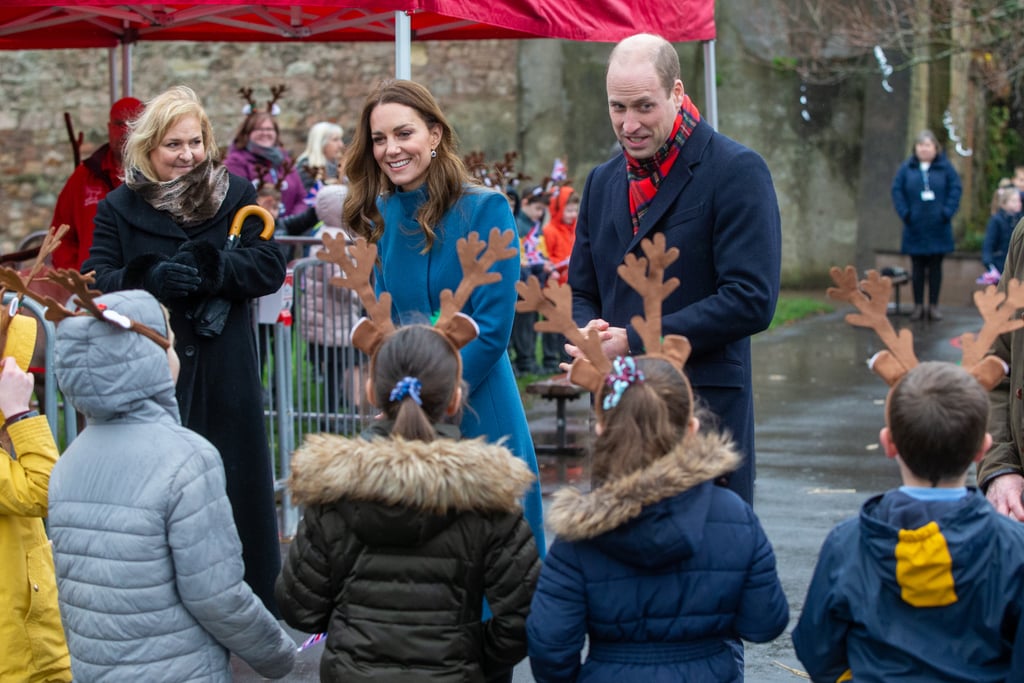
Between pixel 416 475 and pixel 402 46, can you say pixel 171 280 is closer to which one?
pixel 402 46

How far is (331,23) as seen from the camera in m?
7.62

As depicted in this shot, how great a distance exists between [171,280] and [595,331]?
1.98 meters

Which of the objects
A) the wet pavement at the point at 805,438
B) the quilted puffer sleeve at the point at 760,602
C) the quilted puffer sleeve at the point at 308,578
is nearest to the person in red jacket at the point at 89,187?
the wet pavement at the point at 805,438

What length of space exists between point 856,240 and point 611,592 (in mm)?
16608

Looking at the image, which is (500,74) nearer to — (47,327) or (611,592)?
(47,327)

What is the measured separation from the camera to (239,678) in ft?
15.9

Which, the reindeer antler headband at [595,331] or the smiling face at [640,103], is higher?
the smiling face at [640,103]

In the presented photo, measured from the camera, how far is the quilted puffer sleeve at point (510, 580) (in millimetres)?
3027

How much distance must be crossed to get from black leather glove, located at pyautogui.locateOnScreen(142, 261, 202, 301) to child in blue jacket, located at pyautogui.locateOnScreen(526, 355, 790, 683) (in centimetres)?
209

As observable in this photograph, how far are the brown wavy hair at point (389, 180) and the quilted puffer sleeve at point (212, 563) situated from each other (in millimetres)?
987

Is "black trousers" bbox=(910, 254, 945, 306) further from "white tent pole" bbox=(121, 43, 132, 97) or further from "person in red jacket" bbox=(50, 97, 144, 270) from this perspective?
"person in red jacket" bbox=(50, 97, 144, 270)

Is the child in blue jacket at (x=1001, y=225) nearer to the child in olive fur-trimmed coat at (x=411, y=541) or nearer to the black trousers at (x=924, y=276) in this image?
the black trousers at (x=924, y=276)

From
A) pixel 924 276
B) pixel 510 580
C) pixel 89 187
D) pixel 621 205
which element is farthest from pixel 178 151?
pixel 924 276

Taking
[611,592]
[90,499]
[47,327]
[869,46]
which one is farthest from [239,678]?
[869,46]
